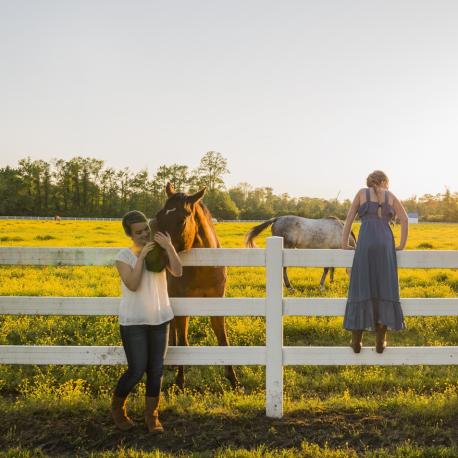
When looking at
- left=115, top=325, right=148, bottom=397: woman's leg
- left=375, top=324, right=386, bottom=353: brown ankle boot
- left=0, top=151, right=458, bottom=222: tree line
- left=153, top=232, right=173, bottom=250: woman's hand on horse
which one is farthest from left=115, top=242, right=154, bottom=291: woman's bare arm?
left=0, top=151, right=458, bottom=222: tree line

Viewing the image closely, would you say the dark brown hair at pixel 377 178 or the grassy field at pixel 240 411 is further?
the dark brown hair at pixel 377 178

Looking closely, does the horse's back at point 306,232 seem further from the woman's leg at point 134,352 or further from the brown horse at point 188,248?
the woman's leg at point 134,352

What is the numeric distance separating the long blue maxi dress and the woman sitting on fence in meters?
1.64

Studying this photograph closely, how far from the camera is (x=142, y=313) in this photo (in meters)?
4.14

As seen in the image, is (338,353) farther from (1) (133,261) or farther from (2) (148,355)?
(1) (133,261)

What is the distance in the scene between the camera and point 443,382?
5953mm

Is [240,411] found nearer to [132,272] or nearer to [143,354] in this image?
[143,354]

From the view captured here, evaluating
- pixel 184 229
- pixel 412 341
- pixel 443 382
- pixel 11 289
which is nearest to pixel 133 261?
pixel 184 229

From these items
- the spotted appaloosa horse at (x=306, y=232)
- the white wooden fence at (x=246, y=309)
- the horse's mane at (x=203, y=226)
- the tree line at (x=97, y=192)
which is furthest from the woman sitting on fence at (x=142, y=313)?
the tree line at (x=97, y=192)

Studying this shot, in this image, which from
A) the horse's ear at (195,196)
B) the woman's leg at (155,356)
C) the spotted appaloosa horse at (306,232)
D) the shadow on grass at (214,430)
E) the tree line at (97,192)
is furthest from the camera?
the tree line at (97,192)

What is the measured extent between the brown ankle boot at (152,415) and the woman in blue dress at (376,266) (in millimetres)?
1852

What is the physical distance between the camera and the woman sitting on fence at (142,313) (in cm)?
409

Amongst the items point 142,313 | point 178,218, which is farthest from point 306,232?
point 142,313

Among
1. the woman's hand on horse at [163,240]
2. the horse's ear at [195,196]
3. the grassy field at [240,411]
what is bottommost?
the grassy field at [240,411]
